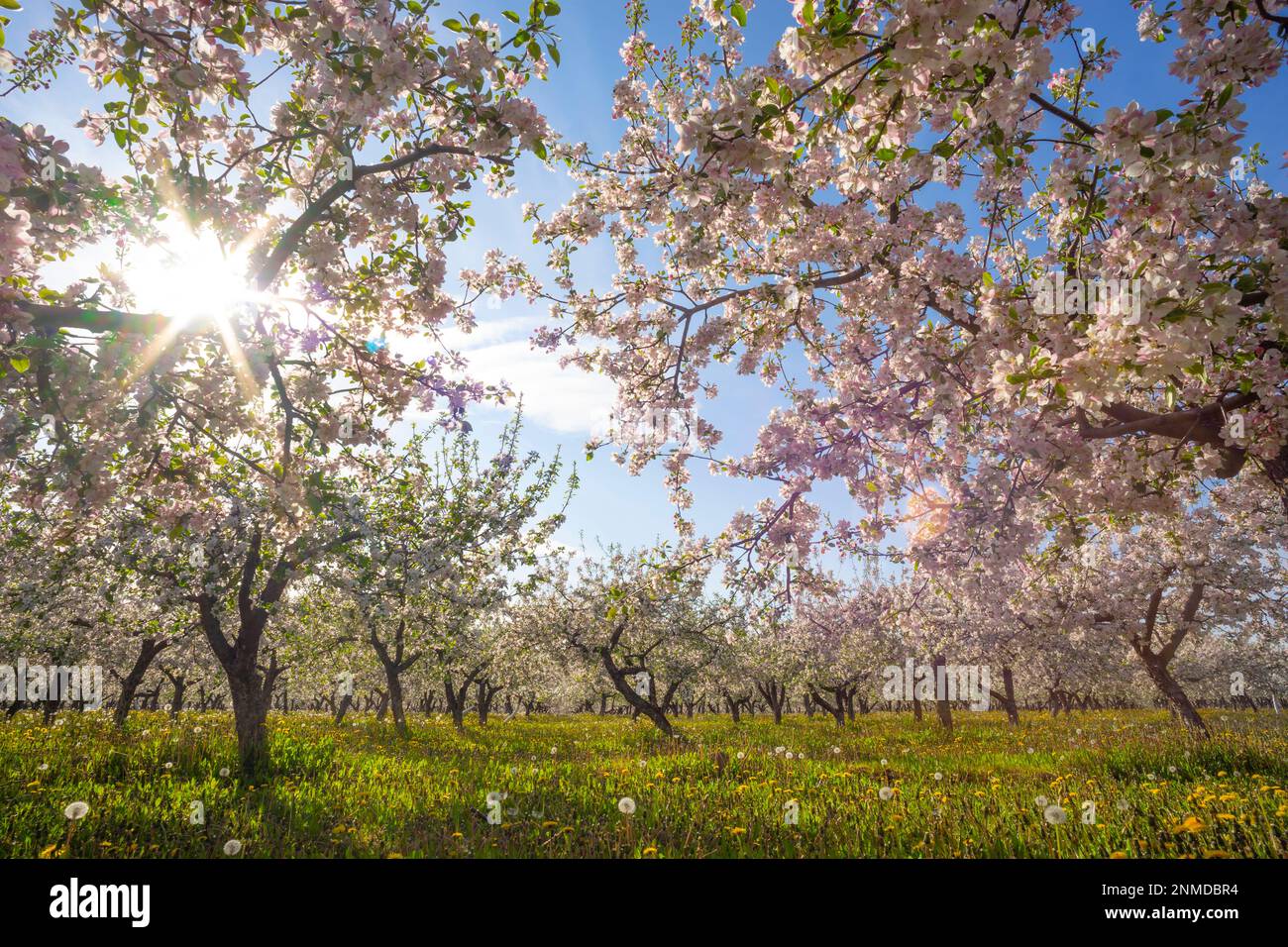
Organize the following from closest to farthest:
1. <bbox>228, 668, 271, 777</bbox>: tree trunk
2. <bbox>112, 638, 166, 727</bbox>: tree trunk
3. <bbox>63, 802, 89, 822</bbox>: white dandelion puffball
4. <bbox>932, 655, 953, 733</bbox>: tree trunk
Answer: <bbox>63, 802, 89, 822</bbox>: white dandelion puffball, <bbox>228, 668, 271, 777</bbox>: tree trunk, <bbox>112, 638, 166, 727</bbox>: tree trunk, <bbox>932, 655, 953, 733</bbox>: tree trunk

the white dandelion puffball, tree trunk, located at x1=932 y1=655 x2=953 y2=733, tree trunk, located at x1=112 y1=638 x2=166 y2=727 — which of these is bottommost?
tree trunk, located at x1=932 y1=655 x2=953 y2=733

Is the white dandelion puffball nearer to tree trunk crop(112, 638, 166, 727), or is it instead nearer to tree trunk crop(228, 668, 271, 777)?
tree trunk crop(228, 668, 271, 777)

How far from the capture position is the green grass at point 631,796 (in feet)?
16.7

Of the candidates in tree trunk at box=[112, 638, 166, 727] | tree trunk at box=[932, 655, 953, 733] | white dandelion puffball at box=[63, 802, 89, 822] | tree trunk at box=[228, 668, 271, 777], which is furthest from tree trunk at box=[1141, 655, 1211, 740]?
tree trunk at box=[112, 638, 166, 727]

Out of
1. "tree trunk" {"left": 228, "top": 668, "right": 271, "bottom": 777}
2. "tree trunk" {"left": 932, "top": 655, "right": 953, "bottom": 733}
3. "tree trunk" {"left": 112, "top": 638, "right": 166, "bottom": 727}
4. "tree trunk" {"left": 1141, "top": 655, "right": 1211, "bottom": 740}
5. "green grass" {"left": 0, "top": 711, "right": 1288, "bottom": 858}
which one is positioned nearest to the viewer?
"green grass" {"left": 0, "top": 711, "right": 1288, "bottom": 858}

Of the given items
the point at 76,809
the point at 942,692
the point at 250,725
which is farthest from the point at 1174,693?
the point at 76,809

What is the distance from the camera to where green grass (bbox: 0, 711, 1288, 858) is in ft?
16.7

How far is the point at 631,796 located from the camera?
7.08 meters

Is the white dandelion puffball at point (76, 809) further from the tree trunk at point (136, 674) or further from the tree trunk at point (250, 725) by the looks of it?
the tree trunk at point (136, 674)

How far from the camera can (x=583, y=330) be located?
7445 millimetres

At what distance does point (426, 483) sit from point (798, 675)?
79.3 feet

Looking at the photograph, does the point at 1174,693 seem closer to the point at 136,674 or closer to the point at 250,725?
the point at 250,725

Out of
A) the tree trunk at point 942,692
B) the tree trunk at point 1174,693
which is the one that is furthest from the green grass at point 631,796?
the tree trunk at point 942,692
